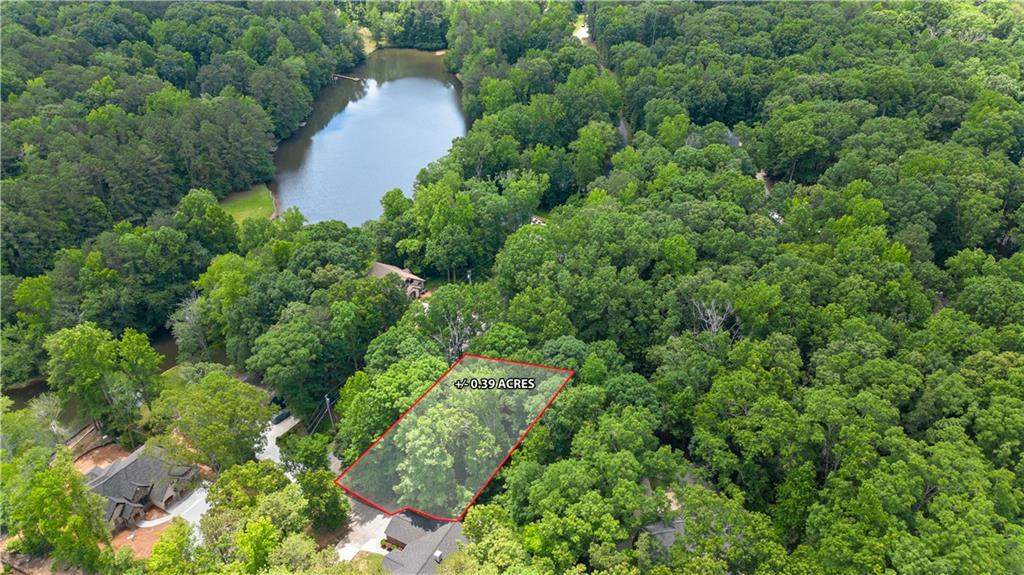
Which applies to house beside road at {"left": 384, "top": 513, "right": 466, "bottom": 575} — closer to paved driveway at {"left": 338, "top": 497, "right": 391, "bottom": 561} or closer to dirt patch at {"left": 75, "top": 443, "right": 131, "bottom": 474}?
paved driveway at {"left": 338, "top": 497, "right": 391, "bottom": 561}

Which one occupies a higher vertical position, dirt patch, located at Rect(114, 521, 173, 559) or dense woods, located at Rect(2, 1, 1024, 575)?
dense woods, located at Rect(2, 1, 1024, 575)

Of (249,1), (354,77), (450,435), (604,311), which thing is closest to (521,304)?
(604,311)

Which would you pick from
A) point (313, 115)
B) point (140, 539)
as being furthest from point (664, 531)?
point (313, 115)

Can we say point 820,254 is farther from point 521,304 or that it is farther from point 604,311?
point 521,304

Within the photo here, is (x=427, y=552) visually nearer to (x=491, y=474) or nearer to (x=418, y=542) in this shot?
(x=418, y=542)

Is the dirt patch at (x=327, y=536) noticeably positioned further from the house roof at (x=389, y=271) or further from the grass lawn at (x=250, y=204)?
the grass lawn at (x=250, y=204)

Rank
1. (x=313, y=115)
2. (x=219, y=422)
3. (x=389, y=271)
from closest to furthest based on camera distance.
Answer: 1. (x=219, y=422)
2. (x=389, y=271)
3. (x=313, y=115)

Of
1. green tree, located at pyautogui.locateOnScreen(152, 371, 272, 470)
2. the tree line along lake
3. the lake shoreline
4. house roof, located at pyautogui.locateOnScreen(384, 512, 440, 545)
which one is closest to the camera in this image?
house roof, located at pyautogui.locateOnScreen(384, 512, 440, 545)

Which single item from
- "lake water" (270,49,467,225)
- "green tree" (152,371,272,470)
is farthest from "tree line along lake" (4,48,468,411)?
"green tree" (152,371,272,470)
